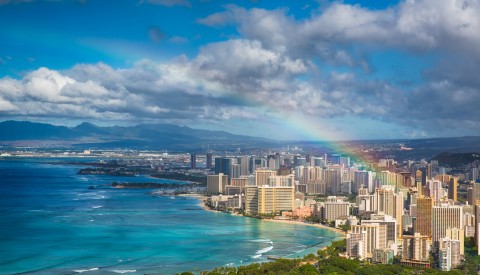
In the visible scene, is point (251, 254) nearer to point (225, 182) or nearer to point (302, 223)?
point (302, 223)

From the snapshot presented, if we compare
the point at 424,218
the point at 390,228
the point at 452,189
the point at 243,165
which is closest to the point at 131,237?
the point at 390,228

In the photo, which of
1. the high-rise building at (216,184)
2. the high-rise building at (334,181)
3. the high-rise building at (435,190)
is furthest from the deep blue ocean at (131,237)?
the high-rise building at (334,181)

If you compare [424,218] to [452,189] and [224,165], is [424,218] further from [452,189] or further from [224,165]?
[224,165]

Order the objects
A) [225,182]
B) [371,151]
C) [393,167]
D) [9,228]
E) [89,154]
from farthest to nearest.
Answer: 1. [89,154]
2. [371,151]
3. [393,167]
4. [225,182]
5. [9,228]

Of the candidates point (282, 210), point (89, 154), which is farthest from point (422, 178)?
point (89, 154)

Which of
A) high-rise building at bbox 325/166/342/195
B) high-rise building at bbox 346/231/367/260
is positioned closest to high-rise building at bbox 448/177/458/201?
high-rise building at bbox 325/166/342/195

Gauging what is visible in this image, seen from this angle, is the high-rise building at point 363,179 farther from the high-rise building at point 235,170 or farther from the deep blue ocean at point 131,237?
the high-rise building at point 235,170
